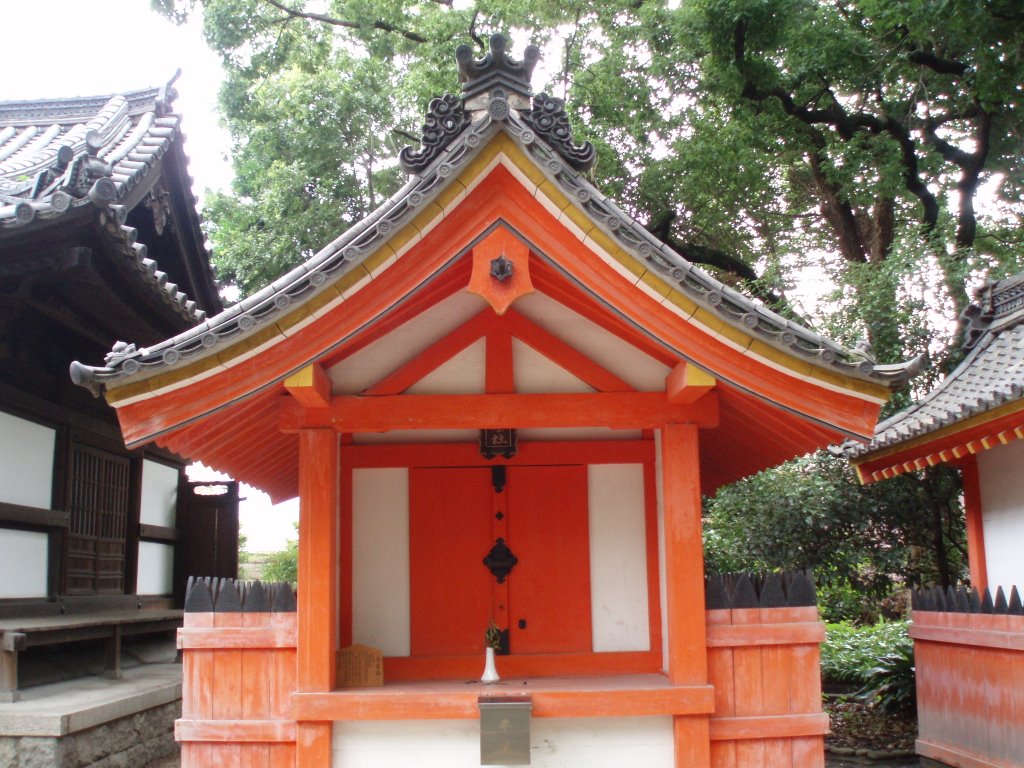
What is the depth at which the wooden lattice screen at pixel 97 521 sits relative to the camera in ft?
31.2

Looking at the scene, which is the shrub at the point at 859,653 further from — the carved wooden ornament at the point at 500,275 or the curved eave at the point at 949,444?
the carved wooden ornament at the point at 500,275

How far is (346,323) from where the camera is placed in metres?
5.04

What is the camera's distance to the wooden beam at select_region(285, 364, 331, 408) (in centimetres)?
507

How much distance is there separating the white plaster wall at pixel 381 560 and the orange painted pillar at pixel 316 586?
97 centimetres

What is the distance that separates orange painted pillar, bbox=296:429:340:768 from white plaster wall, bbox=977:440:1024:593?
256 inches

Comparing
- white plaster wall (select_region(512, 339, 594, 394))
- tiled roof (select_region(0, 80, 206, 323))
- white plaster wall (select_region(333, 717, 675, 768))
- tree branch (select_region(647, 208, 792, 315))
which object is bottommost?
white plaster wall (select_region(333, 717, 675, 768))

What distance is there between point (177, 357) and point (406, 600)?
2597 millimetres

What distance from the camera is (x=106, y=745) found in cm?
748

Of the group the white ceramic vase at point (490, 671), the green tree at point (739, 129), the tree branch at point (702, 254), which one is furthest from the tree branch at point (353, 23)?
the white ceramic vase at point (490, 671)

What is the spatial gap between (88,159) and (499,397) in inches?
180

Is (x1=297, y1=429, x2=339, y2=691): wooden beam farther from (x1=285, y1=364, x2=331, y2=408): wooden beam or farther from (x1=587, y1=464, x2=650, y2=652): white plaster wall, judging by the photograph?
(x1=587, y1=464, x2=650, y2=652): white plaster wall

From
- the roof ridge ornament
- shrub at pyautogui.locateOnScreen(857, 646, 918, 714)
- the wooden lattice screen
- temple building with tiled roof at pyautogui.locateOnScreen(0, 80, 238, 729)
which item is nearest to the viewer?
the roof ridge ornament

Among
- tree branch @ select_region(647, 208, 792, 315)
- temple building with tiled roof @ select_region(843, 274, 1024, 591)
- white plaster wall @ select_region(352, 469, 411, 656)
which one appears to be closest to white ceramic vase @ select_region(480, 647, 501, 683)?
white plaster wall @ select_region(352, 469, 411, 656)

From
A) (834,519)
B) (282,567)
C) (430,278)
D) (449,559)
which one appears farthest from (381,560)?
(282,567)
